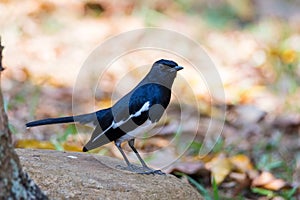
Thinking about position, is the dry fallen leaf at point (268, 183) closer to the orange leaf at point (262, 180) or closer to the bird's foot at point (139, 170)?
the orange leaf at point (262, 180)

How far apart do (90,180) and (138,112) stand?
0.70 m

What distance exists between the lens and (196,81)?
7801 millimetres

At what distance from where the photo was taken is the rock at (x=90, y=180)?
3.33m

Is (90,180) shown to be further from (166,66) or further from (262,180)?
(262,180)

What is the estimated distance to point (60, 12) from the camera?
9094mm

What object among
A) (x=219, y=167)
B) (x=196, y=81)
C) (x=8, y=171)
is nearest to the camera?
(x=8, y=171)

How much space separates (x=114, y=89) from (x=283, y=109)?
6.23ft

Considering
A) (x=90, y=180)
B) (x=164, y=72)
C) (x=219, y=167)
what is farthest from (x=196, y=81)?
(x=90, y=180)

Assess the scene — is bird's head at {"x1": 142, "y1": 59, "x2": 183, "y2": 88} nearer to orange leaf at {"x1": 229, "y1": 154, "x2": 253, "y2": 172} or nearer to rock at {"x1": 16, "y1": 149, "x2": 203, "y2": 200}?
rock at {"x1": 16, "y1": 149, "x2": 203, "y2": 200}

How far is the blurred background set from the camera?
5.66 m

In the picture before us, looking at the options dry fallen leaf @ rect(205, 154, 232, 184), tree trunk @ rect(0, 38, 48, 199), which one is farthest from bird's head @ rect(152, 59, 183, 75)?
tree trunk @ rect(0, 38, 48, 199)

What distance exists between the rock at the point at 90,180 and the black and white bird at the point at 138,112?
146 millimetres

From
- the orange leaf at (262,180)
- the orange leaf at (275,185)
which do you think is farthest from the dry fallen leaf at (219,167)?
the orange leaf at (275,185)

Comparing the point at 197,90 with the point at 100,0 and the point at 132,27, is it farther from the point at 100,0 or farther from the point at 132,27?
the point at 100,0
